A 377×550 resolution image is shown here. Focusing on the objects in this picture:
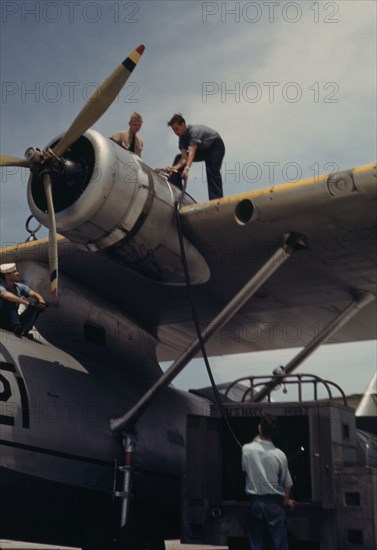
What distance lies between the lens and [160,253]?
9617 mm

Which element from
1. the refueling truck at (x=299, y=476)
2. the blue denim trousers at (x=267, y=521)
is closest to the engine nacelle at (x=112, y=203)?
the refueling truck at (x=299, y=476)

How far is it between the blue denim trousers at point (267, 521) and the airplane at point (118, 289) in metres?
2.44

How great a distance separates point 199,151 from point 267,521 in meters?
5.32

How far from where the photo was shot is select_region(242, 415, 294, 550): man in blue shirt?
702 cm

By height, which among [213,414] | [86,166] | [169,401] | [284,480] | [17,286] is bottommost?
[284,480]

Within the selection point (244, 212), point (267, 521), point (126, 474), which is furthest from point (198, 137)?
point (267, 521)

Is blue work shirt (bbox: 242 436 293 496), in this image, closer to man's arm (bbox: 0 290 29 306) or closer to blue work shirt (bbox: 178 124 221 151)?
man's arm (bbox: 0 290 29 306)

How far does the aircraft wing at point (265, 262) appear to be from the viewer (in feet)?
30.3

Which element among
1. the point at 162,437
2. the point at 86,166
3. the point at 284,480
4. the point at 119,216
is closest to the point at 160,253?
the point at 119,216

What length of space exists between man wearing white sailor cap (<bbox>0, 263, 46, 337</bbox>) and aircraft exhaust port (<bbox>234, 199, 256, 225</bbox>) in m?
2.78

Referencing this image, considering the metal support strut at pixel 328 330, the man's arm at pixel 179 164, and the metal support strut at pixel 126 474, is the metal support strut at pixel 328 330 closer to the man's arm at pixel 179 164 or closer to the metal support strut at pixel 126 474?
the metal support strut at pixel 126 474

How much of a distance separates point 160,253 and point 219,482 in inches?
118

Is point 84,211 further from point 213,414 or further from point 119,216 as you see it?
point 213,414

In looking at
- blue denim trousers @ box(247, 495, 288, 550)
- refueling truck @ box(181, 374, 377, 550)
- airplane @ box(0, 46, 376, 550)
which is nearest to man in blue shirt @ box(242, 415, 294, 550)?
blue denim trousers @ box(247, 495, 288, 550)
